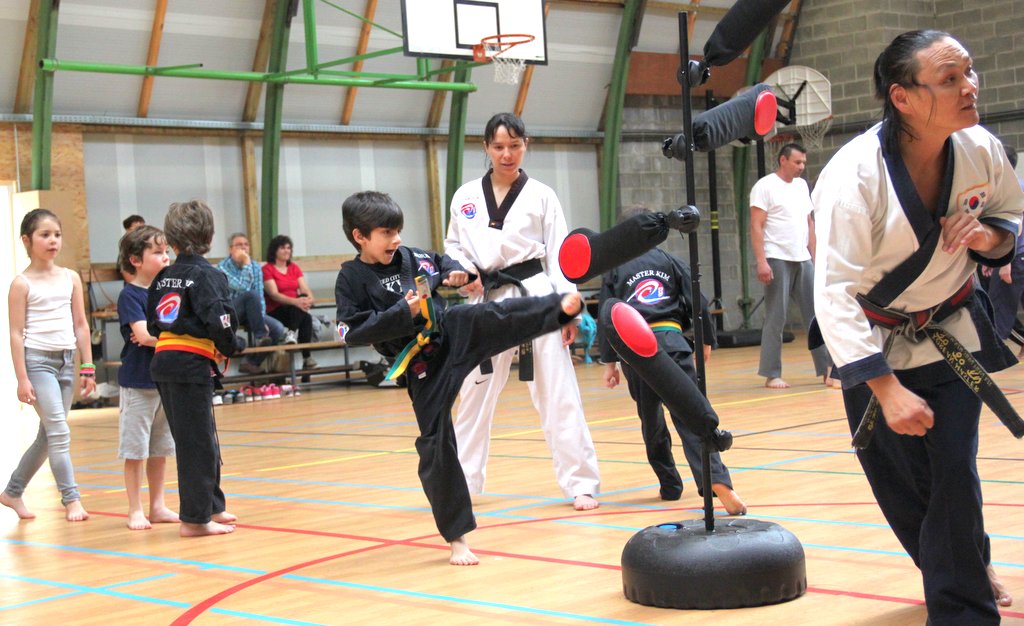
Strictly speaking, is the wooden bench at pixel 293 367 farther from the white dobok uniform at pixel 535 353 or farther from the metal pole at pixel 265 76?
the white dobok uniform at pixel 535 353

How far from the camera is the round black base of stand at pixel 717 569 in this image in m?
3.00

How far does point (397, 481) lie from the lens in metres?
5.76

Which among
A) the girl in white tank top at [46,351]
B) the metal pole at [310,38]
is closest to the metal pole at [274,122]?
the metal pole at [310,38]

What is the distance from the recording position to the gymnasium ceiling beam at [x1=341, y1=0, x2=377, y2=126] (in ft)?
44.6

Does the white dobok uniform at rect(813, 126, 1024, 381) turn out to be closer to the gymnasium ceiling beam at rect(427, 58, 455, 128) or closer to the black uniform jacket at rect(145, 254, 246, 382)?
the black uniform jacket at rect(145, 254, 246, 382)

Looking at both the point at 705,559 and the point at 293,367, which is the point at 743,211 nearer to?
the point at 293,367

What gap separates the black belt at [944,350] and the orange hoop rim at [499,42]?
9426mm

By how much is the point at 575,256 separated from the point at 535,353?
1.95 m

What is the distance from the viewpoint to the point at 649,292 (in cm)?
485

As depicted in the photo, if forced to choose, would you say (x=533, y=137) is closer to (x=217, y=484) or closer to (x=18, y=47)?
(x=18, y=47)

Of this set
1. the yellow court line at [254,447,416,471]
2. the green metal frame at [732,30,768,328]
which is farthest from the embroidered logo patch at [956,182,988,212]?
the green metal frame at [732,30,768,328]

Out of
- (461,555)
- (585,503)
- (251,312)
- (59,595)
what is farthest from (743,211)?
(59,595)

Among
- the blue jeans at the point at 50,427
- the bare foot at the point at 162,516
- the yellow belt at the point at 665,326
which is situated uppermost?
the yellow belt at the point at 665,326

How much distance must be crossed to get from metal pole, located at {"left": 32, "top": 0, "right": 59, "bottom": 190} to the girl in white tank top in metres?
6.65
